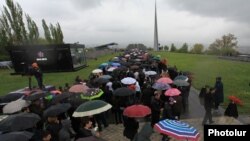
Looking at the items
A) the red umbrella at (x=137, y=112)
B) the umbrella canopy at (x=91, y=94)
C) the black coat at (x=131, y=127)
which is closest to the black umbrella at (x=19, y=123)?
the red umbrella at (x=137, y=112)

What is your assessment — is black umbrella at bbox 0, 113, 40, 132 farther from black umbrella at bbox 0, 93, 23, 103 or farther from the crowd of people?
black umbrella at bbox 0, 93, 23, 103

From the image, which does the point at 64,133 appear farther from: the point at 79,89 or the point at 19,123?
the point at 79,89

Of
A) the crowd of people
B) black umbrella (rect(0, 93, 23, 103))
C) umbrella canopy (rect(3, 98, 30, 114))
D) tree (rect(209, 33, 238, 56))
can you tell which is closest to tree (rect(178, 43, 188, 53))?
tree (rect(209, 33, 238, 56))

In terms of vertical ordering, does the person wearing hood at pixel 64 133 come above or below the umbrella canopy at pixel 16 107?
below

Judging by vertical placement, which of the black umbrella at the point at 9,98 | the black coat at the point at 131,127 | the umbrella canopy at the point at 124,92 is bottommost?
the black coat at the point at 131,127

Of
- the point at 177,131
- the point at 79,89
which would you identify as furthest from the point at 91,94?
the point at 177,131

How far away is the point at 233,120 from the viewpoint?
11.5 meters

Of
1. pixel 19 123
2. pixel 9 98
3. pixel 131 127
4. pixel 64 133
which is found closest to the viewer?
pixel 64 133

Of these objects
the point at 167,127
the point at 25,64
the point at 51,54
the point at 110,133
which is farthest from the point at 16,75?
the point at 167,127

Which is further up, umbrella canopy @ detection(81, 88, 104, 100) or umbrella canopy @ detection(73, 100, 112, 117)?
umbrella canopy @ detection(73, 100, 112, 117)

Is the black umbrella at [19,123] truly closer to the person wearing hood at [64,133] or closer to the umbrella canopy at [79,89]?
the person wearing hood at [64,133]

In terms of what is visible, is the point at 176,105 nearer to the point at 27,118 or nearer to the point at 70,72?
the point at 27,118

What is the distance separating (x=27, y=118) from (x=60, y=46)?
24040mm

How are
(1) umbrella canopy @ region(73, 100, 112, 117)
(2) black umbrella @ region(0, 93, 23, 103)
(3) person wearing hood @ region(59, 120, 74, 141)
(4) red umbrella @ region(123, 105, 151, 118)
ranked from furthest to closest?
(2) black umbrella @ region(0, 93, 23, 103) → (4) red umbrella @ region(123, 105, 151, 118) → (1) umbrella canopy @ region(73, 100, 112, 117) → (3) person wearing hood @ region(59, 120, 74, 141)
